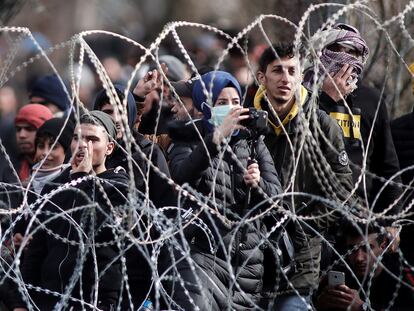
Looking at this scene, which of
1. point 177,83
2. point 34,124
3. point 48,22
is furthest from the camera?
point 48,22

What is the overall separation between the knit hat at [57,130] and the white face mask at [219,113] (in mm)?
1468

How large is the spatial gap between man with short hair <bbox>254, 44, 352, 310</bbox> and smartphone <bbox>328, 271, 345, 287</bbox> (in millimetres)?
109

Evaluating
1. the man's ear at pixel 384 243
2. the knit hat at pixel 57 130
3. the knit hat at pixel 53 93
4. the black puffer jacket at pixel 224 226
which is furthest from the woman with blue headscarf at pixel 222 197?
the knit hat at pixel 53 93

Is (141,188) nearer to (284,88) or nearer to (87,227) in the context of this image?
(87,227)

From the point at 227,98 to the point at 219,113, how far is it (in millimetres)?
133

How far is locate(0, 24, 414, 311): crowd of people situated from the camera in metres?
8.14

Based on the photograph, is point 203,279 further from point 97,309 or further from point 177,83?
point 177,83

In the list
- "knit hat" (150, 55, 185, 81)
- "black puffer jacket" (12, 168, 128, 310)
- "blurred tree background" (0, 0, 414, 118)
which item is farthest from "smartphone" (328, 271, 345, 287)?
"knit hat" (150, 55, 185, 81)

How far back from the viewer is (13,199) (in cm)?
975

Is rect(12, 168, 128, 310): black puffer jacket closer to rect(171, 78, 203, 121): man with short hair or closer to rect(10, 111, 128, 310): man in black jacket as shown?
rect(10, 111, 128, 310): man in black jacket

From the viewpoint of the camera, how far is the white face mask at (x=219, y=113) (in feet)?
27.5

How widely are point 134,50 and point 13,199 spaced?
13.5 ft

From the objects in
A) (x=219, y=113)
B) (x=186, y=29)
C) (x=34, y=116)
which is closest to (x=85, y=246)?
(x=219, y=113)

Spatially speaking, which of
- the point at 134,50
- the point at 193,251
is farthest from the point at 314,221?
the point at 134,50
